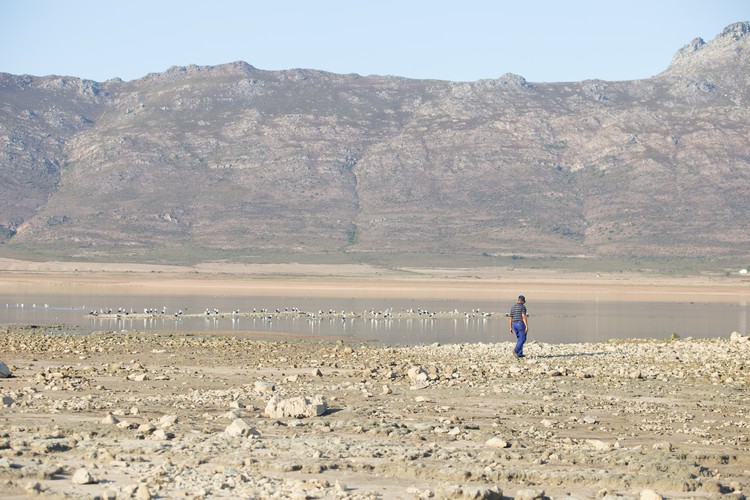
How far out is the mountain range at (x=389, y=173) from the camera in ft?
436

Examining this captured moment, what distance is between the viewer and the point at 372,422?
13211 mm

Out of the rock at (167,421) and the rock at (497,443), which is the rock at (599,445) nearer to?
the rock at (497,443)

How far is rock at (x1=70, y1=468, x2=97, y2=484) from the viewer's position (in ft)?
31.2

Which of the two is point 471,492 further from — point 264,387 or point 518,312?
point 518,312

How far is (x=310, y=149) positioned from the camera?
16975 centimetres

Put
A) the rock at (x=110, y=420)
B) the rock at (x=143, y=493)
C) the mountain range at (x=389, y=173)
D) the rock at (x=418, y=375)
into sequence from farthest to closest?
the mountain range at (x=389, y=173), the rock at (x=418, y=375), the rock at (x=110, y=420), the rock at (x=143, y=493)

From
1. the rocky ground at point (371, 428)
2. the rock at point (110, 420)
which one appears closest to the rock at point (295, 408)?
the rocky ground at point (371, 428)

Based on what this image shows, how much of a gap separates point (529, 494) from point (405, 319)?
35703 mm

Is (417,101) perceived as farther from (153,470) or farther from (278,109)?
(153,470)

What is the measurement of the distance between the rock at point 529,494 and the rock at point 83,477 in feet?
12.3

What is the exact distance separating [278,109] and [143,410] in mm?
176506

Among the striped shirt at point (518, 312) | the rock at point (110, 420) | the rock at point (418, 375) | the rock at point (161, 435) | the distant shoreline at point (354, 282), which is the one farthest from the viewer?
the distant shoreline at point (354, 282)

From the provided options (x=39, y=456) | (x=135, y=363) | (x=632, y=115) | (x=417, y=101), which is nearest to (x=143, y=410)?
(x=39, y=456)

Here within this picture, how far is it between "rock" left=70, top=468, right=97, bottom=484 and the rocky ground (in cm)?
2
